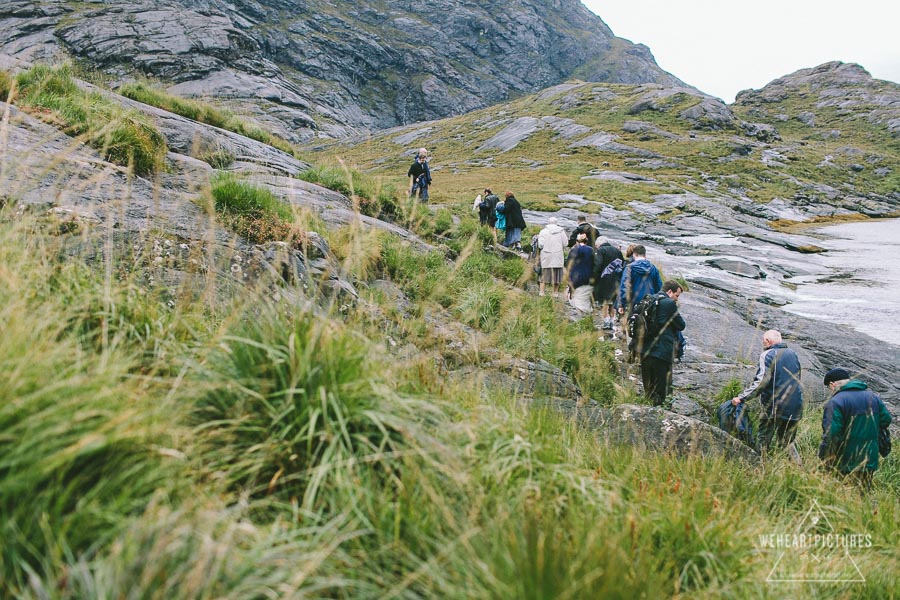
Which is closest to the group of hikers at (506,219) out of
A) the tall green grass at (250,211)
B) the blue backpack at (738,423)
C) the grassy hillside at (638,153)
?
the tall green grass at (250,211)

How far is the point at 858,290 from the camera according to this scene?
1994 cm

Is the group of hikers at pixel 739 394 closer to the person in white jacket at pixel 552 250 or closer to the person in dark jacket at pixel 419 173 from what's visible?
the person in white jacket at pixel 552 250

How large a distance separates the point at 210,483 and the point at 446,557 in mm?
1100

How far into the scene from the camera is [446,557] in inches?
84.0

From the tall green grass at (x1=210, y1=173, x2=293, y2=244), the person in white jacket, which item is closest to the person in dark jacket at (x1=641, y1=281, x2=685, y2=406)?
the person in white jacket

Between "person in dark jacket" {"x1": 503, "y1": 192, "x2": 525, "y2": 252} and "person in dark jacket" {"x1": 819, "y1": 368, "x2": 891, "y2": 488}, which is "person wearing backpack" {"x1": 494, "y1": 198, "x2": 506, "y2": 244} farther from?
"person in dark jacket" {"x1": 819, "y1": 368, "x2": 891, "y2": 488}

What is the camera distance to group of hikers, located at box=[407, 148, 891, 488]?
6309 mm

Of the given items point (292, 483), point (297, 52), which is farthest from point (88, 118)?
point (297, 52)

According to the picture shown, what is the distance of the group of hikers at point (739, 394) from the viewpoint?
248 inches

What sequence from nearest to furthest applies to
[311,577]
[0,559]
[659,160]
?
[0,559] → [311,577] → [659,160]

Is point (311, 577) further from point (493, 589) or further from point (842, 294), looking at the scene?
point (842, 294)

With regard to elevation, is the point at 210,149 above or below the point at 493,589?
above

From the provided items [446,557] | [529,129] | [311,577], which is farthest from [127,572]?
[529,129]

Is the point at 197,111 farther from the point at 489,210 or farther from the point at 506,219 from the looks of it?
the point at 506,219
